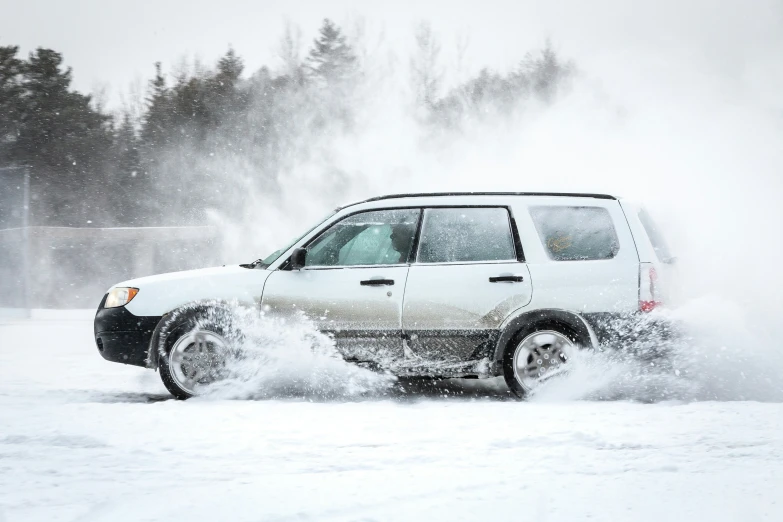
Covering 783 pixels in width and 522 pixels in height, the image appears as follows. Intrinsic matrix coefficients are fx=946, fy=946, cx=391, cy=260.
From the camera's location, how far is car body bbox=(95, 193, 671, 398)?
293 inches

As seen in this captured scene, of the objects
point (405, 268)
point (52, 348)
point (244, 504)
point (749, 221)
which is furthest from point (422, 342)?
point (749, 221)

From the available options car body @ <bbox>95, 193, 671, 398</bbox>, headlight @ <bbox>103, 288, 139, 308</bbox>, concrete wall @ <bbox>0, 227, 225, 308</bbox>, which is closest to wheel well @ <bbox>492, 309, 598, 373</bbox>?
car body @ <bbox>95, 193, 671, 398</bbox>

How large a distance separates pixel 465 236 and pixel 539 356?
114 centimetres

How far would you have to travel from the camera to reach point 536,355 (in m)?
7.50

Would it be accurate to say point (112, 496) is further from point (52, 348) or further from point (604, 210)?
point (52, 348)

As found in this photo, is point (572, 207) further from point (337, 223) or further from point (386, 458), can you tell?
point (386, 458)

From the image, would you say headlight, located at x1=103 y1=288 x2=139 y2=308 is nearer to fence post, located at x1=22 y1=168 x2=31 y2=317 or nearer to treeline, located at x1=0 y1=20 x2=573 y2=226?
fence post, located at x1=22 y1=168 x2=31 y2=317

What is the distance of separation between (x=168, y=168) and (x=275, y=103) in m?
6.00

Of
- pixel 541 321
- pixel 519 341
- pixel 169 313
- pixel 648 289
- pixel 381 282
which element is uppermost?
pixel 381 282

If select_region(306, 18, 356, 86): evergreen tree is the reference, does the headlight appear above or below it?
below

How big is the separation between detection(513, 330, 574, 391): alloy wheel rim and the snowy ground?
21cm

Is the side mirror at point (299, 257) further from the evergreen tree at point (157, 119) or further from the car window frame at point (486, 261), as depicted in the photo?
the evergreen tree at point (157, 119)

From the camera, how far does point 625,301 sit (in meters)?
7.42

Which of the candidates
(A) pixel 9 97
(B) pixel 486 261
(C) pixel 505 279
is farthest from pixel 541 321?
(A) pixel 9 97
